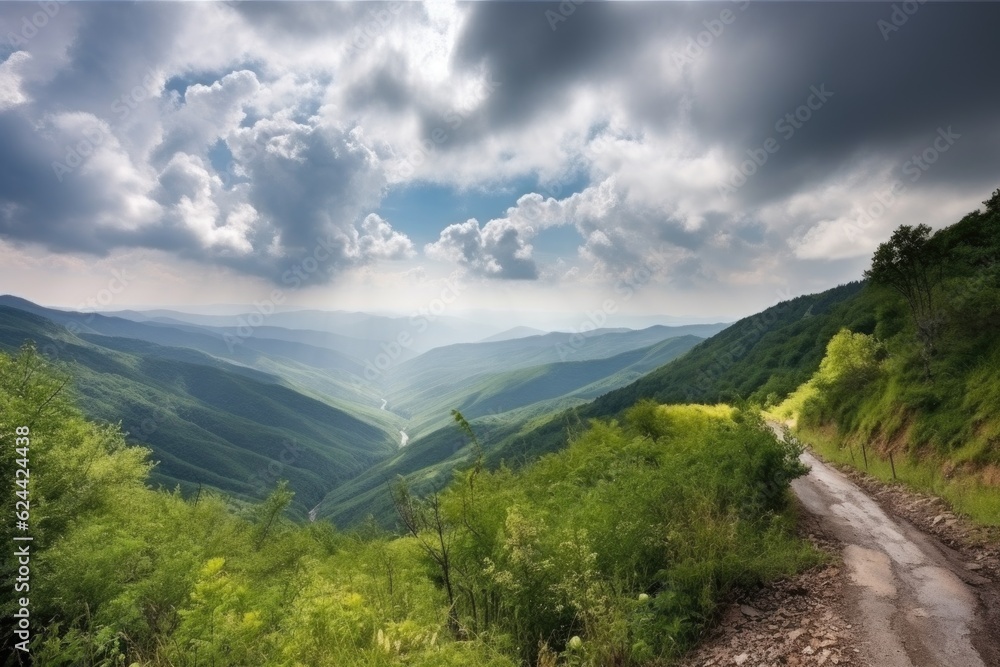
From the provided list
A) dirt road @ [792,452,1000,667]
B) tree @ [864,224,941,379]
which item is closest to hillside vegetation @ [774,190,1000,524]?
tree @ [864,224,941,379]

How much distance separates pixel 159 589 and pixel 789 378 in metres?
70.4

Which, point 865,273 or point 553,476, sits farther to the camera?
point 865,273

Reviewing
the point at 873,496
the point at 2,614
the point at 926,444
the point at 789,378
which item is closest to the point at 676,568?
the point at 2,614

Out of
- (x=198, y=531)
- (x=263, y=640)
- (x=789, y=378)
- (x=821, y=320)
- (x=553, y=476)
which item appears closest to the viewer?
(x=263, y=640)

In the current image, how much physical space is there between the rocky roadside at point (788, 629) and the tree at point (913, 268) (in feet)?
66.5

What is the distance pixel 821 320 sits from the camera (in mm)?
107438

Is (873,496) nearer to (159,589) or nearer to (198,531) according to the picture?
(159,589)

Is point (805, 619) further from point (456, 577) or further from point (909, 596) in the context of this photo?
point (456, 577)

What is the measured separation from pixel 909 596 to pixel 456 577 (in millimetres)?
8750

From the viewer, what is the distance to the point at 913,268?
2403cm

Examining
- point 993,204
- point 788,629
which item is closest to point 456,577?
point 788,629

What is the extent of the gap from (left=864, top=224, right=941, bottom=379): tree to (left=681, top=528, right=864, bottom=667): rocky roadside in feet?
66.5

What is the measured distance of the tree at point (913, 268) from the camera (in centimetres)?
2298

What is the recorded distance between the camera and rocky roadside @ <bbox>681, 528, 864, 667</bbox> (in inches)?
273
